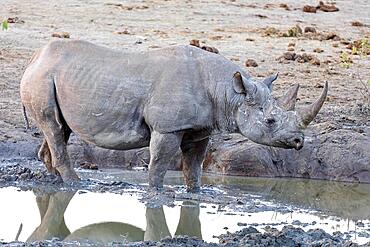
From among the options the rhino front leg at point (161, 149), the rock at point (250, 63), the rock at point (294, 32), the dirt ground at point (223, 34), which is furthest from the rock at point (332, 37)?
the rhino front leg at point (161, 149)

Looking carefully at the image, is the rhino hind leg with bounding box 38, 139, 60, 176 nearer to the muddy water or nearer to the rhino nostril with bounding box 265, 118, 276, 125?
the muddy water

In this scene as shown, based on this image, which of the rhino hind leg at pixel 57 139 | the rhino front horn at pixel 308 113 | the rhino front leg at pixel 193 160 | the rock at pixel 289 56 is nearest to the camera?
the rhino front horn at pixel 308 113

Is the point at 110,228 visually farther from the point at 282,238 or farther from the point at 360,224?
the point at 360,224

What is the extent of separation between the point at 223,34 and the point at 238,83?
945cm

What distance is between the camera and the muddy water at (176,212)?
9.16 metres

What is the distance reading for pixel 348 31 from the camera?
20.6 m

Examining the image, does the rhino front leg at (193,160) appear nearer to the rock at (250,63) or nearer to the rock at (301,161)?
the rock at (301,161)

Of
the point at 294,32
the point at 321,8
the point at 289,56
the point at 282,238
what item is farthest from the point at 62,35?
the point at 282,238

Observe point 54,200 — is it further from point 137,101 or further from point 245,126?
point 245,126

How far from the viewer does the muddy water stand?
Result: 9.16 metres

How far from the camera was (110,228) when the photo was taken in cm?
922

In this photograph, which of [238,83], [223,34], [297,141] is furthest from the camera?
Result: [223,34]

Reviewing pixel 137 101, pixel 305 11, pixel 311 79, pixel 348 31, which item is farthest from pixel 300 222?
pixel 305 11

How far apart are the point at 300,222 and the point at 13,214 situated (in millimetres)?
2397
